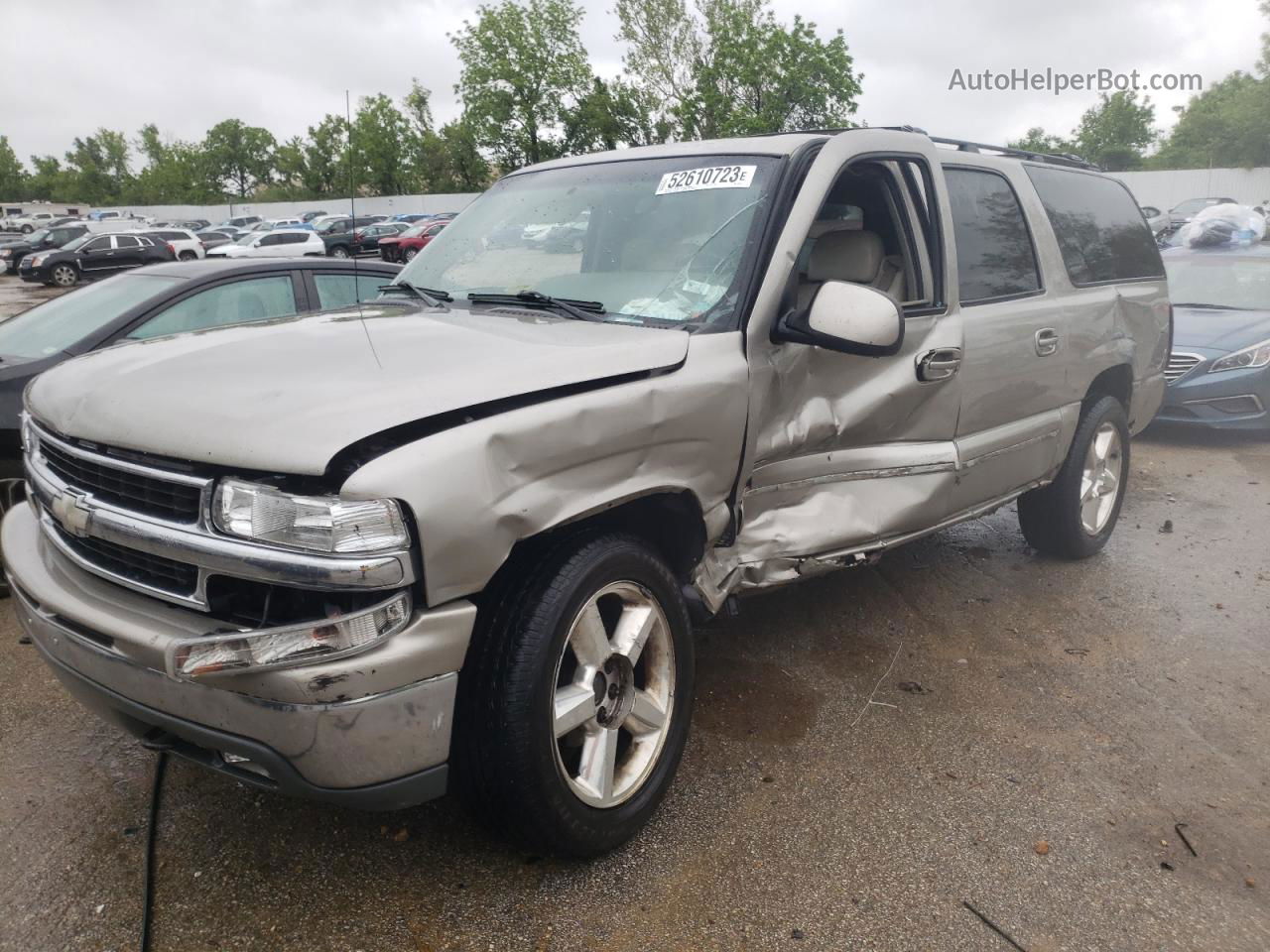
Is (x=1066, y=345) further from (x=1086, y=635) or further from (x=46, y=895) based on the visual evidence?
(x=46, y=895)

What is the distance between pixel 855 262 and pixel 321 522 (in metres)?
2.30

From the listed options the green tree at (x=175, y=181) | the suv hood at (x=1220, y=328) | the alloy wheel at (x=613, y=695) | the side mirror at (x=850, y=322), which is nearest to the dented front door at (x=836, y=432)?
the side mirror at (x=850, y=322)

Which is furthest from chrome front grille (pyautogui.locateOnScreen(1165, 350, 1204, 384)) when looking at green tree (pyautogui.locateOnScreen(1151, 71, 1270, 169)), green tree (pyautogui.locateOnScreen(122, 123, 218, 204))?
green tree (pyautogui.locateOnScreen(122, 123, 218, 204))

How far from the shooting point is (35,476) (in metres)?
2.70

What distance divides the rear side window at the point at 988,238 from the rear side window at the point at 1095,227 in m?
0.35

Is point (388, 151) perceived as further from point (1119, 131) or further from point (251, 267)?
point (1119, 131)

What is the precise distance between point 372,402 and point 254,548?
15.1 inches

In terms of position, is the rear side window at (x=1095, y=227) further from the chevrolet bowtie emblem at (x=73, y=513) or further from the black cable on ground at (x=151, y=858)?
the black cable on ground at (x=151, y=858)

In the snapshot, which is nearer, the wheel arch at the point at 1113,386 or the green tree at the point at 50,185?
the wheel arch at the point at 1113,386

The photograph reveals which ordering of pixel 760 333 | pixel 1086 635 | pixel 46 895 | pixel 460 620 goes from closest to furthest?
1. pixel 460 620
2. pixel 46 895
3. pixel 760 333
4. pixel 1086 635

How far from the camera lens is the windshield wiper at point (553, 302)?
298cm

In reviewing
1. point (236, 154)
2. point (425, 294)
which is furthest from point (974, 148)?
point (236, 154)

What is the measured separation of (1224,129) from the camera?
206ft

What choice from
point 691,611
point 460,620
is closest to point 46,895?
point 460,620
